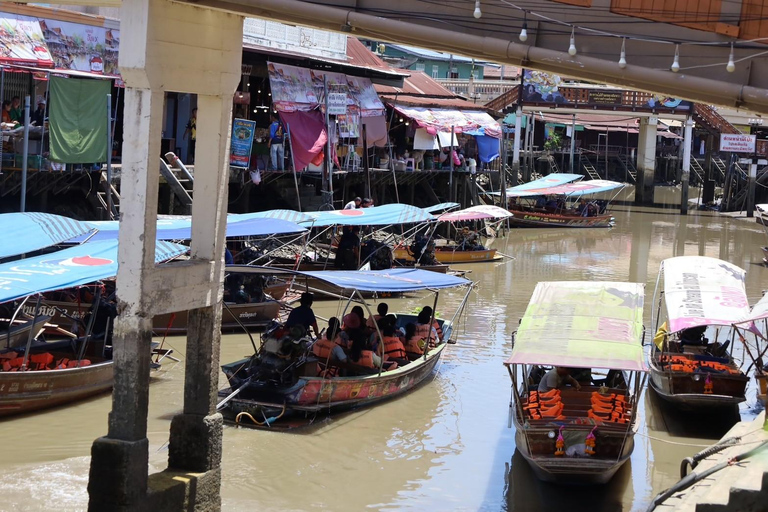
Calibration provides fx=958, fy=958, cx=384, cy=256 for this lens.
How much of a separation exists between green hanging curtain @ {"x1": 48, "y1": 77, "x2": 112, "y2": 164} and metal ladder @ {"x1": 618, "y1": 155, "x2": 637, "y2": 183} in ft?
142

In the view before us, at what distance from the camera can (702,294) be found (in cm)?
1316

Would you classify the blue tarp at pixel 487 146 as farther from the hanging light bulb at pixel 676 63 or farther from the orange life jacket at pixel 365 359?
the hanging light bulb at pixel 676 63

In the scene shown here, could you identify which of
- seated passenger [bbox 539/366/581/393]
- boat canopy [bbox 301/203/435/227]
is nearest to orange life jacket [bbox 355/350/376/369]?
seated passenger [bbox 539/366/581/393]

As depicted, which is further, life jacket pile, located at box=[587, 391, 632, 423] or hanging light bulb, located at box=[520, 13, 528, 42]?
life jacket pile, located at box=[587, 391, 632, 423]

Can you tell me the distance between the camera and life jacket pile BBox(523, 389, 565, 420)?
397 inches

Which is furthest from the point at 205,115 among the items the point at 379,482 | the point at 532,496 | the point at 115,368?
the point at 532,496

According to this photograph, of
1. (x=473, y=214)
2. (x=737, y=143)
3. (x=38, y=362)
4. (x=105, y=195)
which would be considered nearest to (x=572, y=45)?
(x=38, y=362)

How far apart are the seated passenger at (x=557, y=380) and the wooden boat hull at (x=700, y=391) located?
191cm

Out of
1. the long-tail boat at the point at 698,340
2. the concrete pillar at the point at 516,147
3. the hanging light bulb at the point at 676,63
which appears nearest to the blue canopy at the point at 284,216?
the long-tail boat at the point at 698,340

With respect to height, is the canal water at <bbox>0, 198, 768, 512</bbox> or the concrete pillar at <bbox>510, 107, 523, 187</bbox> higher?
the concrete pillar at <bbox>510, 107, 523, 187</bbox>

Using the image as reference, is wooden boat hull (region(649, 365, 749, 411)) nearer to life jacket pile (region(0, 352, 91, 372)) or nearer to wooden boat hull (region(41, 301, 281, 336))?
wooden boat hull (region(41, 301, 281, 336))

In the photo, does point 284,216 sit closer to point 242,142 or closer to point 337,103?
point 242,142

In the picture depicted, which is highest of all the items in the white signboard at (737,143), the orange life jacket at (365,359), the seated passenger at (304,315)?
the white signboard at (737,143)

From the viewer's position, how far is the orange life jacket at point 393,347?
44.2 feet
